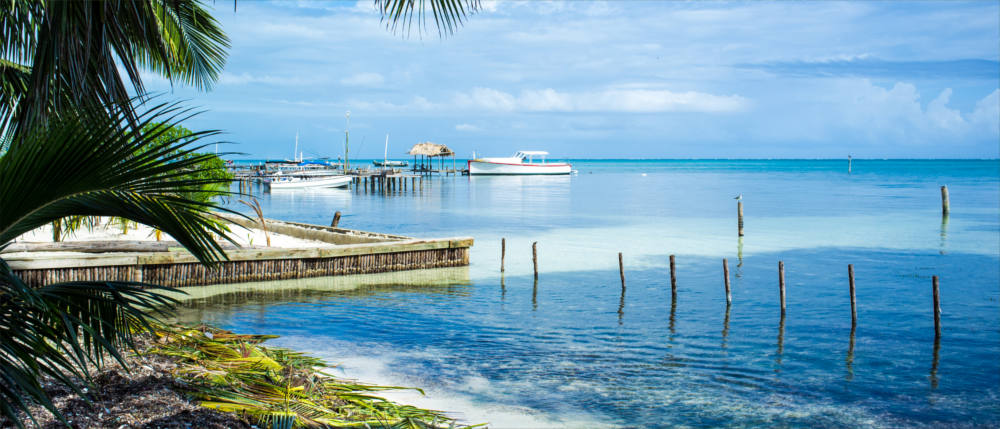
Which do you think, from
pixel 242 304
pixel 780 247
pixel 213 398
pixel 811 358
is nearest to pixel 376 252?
pixel 242 304

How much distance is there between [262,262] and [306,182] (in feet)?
190

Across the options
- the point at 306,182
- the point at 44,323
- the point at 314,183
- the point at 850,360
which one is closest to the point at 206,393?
the point at 44,323

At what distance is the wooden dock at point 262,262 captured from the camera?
52.0ft

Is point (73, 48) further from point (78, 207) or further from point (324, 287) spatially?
point (324, 287)

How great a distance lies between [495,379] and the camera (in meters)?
11.9

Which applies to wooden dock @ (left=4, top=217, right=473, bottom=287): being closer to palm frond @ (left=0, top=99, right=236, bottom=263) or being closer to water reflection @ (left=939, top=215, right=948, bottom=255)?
palm frond @ (left=0, top=99, right=236, bottom=263)

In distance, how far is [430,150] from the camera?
97812 mm

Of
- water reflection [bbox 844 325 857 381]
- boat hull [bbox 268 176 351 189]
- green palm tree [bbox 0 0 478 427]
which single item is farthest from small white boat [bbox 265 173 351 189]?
green palm tree [bbox 0 0 478 427]

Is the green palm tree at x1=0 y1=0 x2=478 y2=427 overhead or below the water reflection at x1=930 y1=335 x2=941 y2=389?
overhead

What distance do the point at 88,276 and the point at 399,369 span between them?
8.02 metres

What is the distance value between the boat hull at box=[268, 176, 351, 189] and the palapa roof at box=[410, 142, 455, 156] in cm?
1921

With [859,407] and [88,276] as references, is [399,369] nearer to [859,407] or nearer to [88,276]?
[859,407]

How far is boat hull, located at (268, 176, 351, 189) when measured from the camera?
241ft

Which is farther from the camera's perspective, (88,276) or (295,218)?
(295,218)
